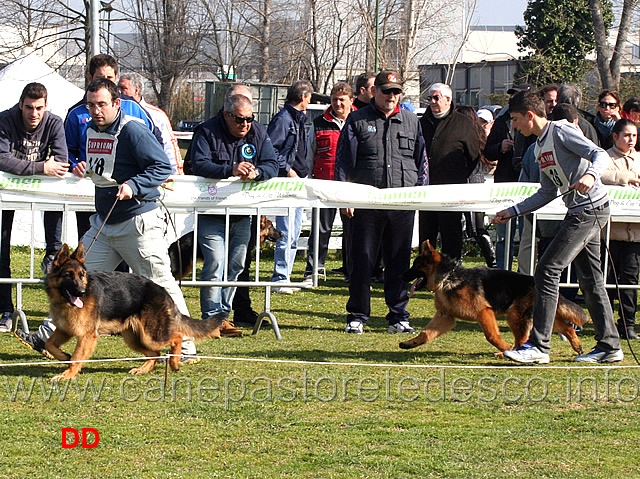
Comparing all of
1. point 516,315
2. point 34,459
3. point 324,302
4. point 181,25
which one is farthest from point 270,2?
point 34,459

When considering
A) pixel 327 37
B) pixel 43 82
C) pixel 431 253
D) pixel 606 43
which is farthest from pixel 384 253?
pixel 327 37

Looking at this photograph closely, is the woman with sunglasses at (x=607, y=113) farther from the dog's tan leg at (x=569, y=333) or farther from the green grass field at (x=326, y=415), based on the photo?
the dog's tan leg at (x=569, y=333)

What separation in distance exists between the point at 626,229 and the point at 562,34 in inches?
1290

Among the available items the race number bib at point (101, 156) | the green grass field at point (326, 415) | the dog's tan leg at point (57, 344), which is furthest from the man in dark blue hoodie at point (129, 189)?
the green grass field at point (326, 415)

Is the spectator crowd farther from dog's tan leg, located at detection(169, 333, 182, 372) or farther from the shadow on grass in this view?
the shadow on grass

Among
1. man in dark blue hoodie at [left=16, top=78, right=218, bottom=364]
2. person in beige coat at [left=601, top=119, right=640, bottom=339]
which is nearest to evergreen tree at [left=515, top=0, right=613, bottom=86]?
person in beige coat at [left=601, top=119, right=640, bottom=339]

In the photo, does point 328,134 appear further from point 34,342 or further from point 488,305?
point 34,342

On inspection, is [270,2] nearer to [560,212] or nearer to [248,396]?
[560,212]

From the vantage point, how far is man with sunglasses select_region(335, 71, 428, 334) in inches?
325

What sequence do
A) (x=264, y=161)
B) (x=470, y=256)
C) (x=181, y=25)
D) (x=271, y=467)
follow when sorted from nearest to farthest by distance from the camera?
(x=271, y=467)
(x=264, y=161)
(x=470, y=256)
(x=181, y=25)

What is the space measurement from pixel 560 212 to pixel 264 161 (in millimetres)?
2821

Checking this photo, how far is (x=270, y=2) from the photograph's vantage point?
121ft

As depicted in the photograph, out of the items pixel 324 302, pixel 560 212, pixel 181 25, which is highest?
pixel 181 25

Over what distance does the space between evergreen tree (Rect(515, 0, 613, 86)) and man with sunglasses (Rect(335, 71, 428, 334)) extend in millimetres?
27872
